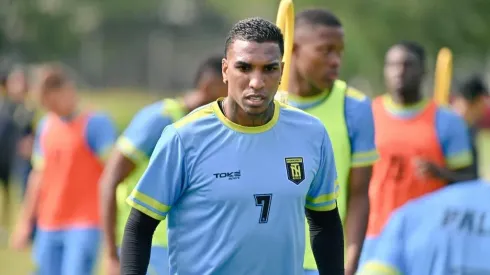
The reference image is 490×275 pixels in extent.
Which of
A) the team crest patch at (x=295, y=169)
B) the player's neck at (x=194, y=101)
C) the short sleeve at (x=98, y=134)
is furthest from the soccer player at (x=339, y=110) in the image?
the short sleeve at (x=98, y=134)

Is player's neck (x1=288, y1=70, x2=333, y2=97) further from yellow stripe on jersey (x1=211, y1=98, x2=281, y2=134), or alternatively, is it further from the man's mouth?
Answer: the man's mouth

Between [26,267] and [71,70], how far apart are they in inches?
1828

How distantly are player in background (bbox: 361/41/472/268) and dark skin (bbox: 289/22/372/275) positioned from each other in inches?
76.9

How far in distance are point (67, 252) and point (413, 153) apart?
325 centimetres

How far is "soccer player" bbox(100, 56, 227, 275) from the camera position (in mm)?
7703

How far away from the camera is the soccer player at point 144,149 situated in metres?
7.70

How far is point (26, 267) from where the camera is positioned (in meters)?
15.5

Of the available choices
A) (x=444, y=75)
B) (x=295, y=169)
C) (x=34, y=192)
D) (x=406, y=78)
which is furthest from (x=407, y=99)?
(x=295, y=169)

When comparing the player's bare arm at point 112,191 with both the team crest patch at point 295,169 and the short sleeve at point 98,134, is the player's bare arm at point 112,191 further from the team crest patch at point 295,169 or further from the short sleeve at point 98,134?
the short sleeve at point 98,134

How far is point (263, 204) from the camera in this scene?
543cm

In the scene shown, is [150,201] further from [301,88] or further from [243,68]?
[301,88]

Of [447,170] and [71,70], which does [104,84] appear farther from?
[447,170]

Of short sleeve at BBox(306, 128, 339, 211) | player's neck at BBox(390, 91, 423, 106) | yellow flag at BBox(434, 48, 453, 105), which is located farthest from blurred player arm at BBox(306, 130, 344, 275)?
yellow flag at BBox(434, 48, 453, 105)

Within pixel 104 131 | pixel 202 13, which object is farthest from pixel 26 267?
pixel 202 13
